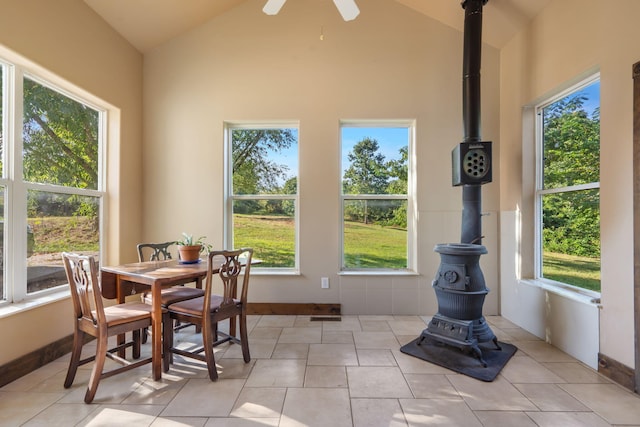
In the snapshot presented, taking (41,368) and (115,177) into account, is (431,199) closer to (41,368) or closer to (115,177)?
(115,177)

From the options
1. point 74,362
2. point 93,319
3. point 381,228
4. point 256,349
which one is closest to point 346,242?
point 381,228

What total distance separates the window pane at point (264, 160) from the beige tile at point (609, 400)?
2.85 meters

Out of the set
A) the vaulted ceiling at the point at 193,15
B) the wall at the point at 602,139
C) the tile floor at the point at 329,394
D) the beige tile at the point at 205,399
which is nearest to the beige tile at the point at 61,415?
the tile floor at the point at 329,394

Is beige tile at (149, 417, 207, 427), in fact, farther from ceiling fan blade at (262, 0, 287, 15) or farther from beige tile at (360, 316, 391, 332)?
ceiling fan blade at (262, 0, 287, 15)

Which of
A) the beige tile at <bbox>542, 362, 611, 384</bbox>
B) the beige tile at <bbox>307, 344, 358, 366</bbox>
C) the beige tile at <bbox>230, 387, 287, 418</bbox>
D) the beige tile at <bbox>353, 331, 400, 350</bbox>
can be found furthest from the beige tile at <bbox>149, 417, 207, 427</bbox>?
the beige tile at <bbox>542, 362, 611, 384</bbox>

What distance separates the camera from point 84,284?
1878 millimetres

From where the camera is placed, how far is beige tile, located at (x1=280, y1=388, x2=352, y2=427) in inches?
63.9

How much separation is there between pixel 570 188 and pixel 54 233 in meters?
4.34

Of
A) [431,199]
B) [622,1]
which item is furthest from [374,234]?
[622,1]

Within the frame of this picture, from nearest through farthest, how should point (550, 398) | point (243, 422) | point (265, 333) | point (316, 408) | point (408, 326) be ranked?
point (243, 422) → point (316, 408) → point (550, 398) → point (265, 333) → point (408, 326)

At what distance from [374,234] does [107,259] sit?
2.85m

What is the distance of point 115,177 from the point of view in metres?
3.12

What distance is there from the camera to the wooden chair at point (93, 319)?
1.79 m

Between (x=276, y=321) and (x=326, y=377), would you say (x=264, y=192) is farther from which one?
(x=326, y=377)
